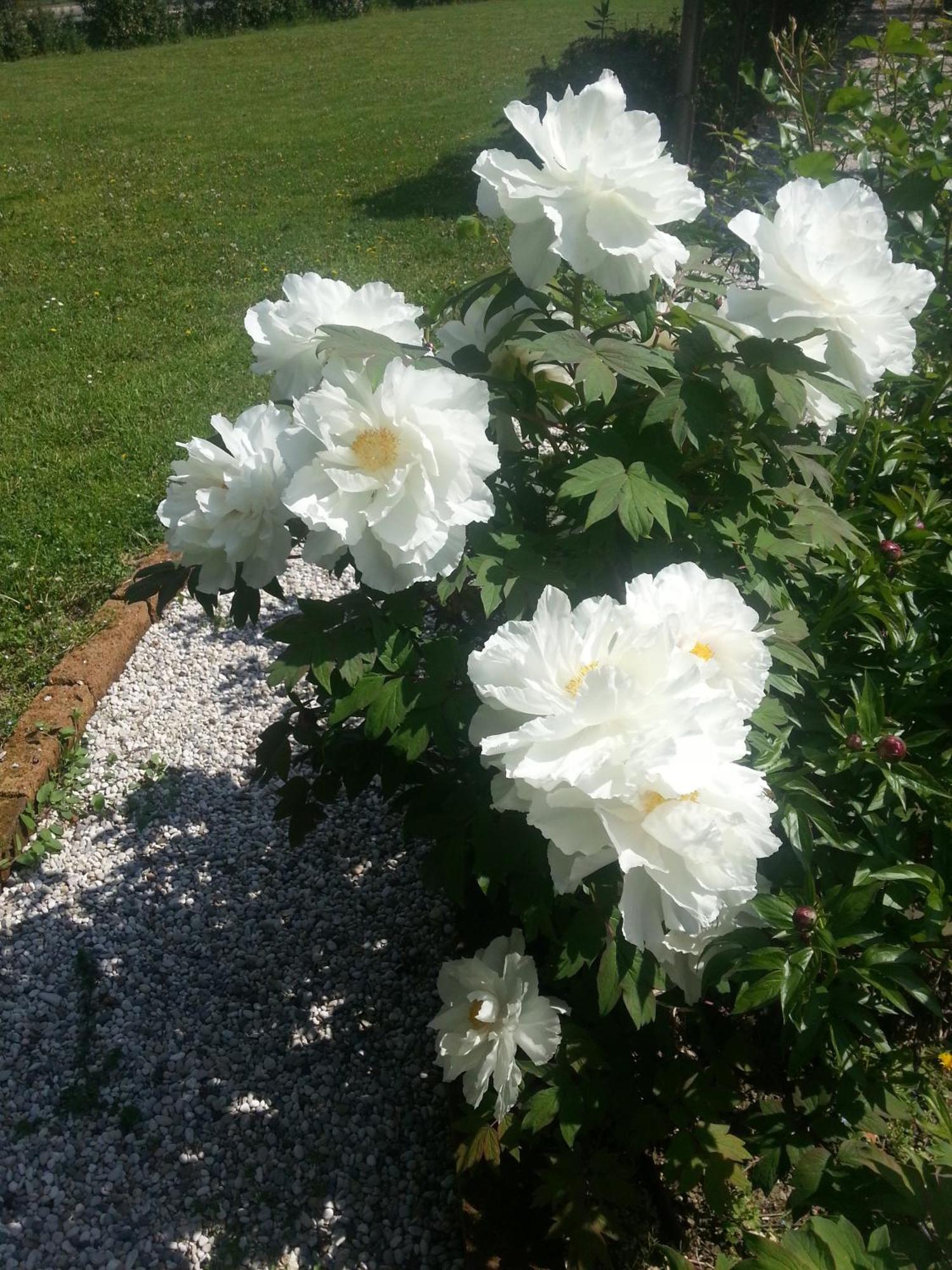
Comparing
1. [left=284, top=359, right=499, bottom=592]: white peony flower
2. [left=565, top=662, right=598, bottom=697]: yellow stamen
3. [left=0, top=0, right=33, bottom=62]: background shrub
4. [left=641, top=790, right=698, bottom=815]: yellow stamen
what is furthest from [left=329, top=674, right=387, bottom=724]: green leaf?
[left=0, top=0, right=33, bottom=62]: background shrub

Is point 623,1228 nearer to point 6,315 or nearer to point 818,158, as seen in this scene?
point 818,158

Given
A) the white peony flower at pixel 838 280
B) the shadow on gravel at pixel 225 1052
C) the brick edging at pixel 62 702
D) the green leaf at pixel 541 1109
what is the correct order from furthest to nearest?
1. the brick edging at pixel 62 702
2. the shadow on gravel at pixel 225 1052
3. the green leaf at pixel 541 1109
4. the white peony flower at pixel 838 280

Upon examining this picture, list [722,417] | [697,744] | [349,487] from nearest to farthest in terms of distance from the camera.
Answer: [697,744] < [349,487] < [722,417]

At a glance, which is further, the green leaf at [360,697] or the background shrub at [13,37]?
the background shrub at [13,37]

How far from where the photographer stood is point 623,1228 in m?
1.79

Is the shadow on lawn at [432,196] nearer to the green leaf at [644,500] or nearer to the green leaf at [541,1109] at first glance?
the green leaf at [644,500]

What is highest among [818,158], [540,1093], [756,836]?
[818,158]

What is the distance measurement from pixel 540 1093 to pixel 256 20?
2343 centimetres

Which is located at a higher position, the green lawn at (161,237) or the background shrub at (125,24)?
the background shrub at (125,24)

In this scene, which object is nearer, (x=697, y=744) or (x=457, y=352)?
(x=697, y=744)

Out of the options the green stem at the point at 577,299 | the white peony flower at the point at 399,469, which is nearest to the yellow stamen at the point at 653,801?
the white peony flower at the point at 399,469

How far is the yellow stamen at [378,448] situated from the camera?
1279 mm

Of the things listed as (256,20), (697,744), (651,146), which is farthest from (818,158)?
(256,20)

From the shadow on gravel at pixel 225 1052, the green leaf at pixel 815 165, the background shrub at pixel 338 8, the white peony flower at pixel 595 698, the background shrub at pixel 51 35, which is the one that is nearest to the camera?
the white peony flower at pixel 595 698
